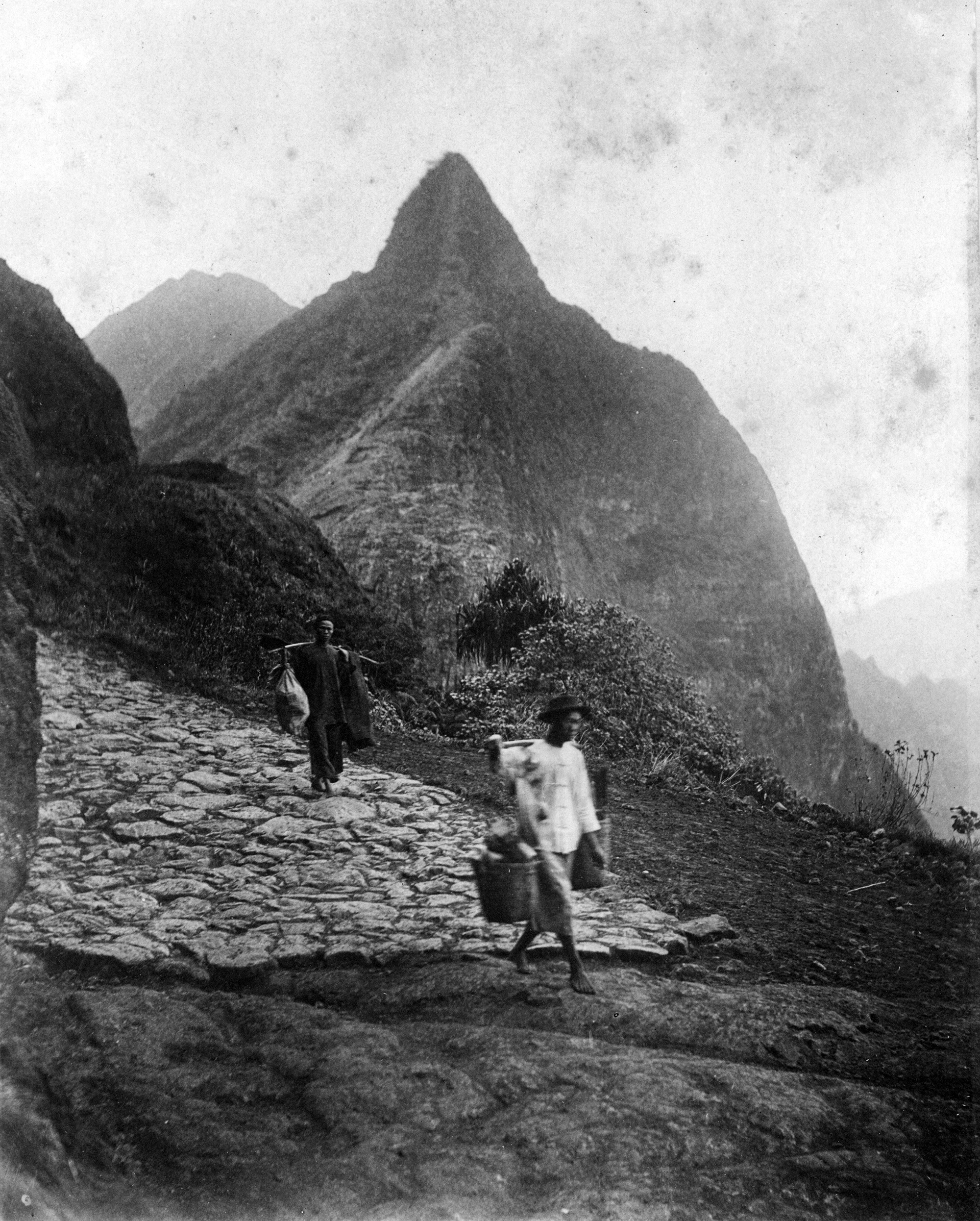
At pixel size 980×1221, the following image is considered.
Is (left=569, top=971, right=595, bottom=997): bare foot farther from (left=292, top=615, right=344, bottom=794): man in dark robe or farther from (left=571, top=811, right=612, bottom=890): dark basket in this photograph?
(left=292, top=615, right=344, bottom=794): man in dark robe

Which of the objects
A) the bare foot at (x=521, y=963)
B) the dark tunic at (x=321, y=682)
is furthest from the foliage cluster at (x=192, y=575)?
the bare foot at (x=521, y=963)

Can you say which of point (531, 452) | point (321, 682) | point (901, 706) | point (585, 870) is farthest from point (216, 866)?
point (901, 706)

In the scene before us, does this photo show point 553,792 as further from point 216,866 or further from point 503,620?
Answer: point 503,620

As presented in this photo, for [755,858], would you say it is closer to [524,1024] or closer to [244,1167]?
[524,1024]

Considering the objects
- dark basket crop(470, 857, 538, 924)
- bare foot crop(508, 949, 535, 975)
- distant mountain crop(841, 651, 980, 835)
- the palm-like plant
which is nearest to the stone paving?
bare foot crop(508, 949, 535, 975)

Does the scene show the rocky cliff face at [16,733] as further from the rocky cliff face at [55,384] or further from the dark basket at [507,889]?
the rocky cliff face at [55,384]

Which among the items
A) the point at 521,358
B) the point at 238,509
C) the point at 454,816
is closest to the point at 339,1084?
the point at 454,816
